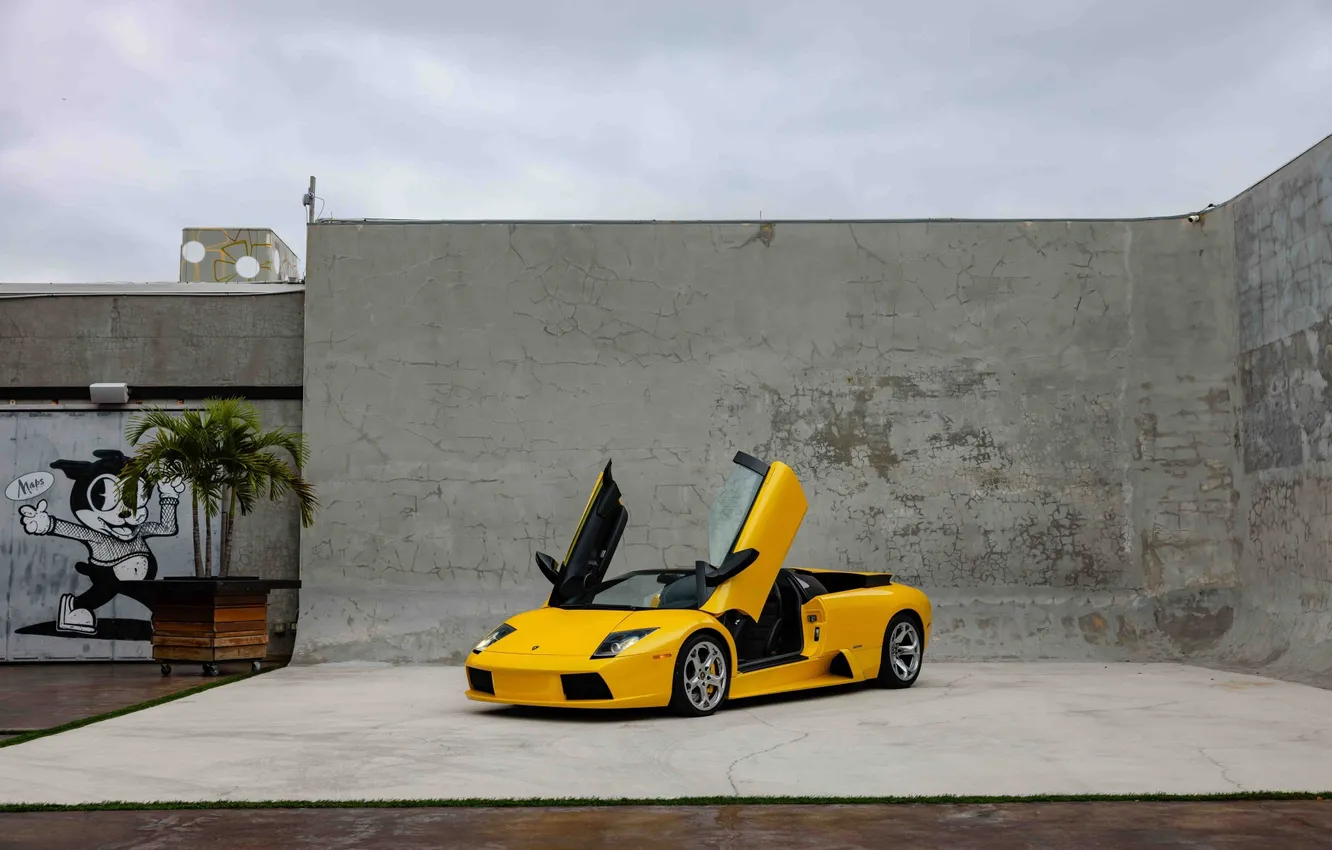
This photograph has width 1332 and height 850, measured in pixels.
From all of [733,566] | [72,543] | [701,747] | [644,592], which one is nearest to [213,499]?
[72,543]

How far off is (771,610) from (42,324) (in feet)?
29.4

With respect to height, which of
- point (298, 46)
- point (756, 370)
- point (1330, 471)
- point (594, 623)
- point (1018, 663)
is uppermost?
point (298, 46)

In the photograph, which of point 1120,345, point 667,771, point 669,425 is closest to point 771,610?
point 667,771

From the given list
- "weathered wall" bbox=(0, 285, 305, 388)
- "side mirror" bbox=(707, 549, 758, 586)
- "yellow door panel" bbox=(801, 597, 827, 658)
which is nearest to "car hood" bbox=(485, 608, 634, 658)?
"side mirror" bbox=(707, 549, 758, 586)

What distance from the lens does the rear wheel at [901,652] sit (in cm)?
980

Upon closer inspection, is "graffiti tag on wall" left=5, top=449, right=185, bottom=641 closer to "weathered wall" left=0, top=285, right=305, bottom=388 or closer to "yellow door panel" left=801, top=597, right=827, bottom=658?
"weathered wall" left=0, top=285, right=305, bottom=388

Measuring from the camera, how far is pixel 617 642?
7.90 metres

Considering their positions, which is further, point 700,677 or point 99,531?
point 99,531

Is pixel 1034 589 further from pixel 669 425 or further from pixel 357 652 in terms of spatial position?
pixel 357 652

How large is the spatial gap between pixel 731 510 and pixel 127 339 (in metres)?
7.81

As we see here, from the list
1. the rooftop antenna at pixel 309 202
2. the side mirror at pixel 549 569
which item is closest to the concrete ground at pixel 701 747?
the side mirror at pixel 549 569

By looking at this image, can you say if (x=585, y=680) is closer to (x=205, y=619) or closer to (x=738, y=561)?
(x=738, y=561)

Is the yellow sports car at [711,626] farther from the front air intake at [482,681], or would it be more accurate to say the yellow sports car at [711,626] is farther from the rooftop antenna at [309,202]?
the rooftop antenna at [309,202]

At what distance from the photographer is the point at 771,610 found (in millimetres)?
9023
